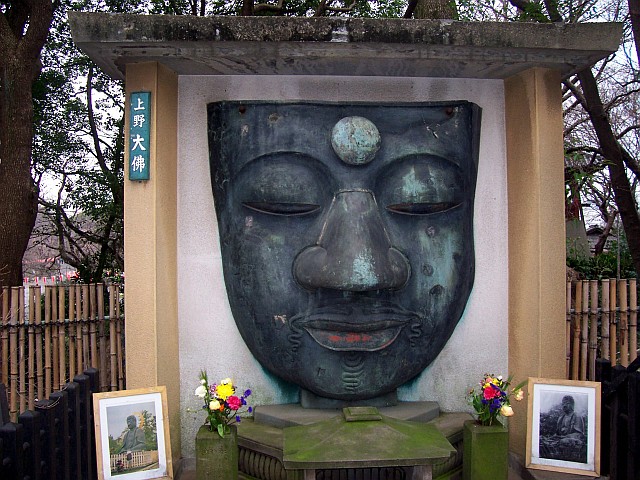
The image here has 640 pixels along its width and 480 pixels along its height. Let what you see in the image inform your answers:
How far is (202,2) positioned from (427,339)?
8.06 m

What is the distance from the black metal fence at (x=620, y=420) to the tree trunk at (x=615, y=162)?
459cm

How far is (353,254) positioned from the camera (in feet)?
Answer: 11.7

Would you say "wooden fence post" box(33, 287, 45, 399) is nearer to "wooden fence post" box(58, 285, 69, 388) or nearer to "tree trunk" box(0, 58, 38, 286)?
"wooden fence post" box(58, 285, 69, 388)

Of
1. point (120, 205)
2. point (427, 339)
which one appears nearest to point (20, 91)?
point (120, 205)

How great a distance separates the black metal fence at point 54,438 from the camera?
8.34 ft

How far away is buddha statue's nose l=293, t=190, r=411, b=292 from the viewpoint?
3.54 meters

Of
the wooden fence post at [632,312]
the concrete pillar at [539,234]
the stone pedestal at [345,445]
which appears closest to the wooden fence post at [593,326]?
the wooden fence post at [632,312]

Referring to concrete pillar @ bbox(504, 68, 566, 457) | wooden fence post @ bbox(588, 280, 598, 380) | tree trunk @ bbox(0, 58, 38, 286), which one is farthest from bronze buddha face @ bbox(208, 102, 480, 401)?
tree trunk @ bbox(0, 58, 38, 286)

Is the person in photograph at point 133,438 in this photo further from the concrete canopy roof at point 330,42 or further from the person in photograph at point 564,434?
the person in photograph at point 564,434

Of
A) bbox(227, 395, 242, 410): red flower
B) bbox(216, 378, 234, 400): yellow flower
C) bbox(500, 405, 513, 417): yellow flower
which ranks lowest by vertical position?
bbox(500, 405, 513, 417): yellow flower

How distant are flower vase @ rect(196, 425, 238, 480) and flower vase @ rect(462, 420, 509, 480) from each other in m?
1.44

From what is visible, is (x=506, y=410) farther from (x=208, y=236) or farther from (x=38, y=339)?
(x=38, y=339)

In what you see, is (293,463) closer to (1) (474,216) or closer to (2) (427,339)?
(2) (427,339)

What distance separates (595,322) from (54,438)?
4488 millimetres
